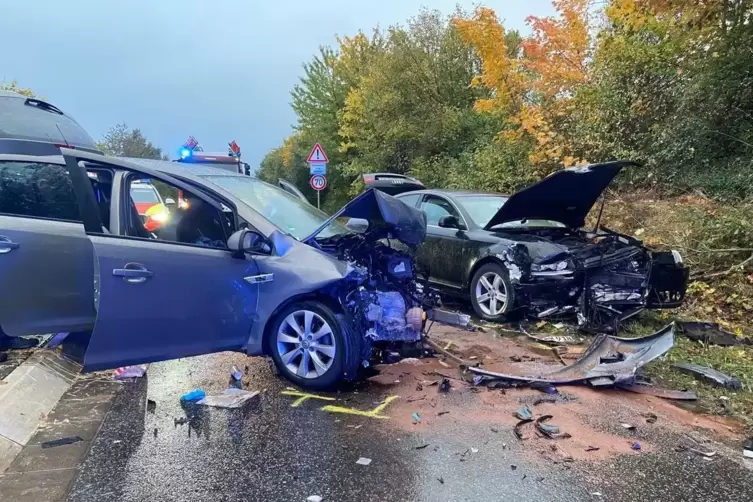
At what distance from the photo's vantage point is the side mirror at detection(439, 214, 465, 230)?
7336mm

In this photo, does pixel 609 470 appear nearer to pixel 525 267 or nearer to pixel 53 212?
pixel 525 267

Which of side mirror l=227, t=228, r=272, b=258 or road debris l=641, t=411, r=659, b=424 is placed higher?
side mirror l=227, t=228, r=272, b=258

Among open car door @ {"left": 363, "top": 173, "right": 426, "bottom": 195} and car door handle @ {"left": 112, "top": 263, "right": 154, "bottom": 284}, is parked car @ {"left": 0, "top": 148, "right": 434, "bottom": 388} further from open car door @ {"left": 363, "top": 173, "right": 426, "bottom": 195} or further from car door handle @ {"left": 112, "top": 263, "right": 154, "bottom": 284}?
open car door @ {"left": 363, "top": 173, "right": 426, "bottom": 195}

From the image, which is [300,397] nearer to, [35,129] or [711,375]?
[711,375]

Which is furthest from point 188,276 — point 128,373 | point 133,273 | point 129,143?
point 129,143

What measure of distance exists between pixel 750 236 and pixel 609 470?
5.29 meters

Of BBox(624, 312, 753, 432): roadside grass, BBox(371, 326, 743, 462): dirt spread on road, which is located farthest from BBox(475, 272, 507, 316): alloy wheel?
BBox(371, 326, 743, 462): dirt spread on road

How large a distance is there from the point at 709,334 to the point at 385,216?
3.75 meters

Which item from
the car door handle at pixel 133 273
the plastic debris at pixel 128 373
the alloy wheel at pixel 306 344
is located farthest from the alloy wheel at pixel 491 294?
the car door handle at pixel 133 273

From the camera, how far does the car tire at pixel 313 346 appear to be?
430 centimetres

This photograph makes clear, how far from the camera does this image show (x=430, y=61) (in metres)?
18.4

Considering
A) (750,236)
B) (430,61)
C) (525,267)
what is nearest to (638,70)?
(750,236)

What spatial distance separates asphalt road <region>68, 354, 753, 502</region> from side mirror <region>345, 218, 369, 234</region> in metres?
1.73

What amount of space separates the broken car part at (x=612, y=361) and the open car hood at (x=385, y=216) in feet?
4.35
